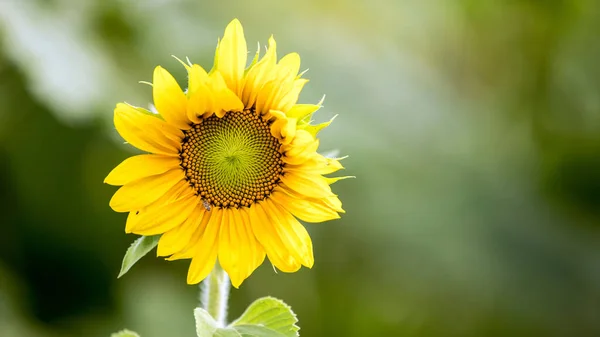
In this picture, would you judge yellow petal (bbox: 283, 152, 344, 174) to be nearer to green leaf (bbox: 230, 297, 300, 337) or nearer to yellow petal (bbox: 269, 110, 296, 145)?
yellow petal (bbox: 269, 110, 296, 145)

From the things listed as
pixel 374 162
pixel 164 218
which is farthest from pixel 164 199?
pixel 374 162

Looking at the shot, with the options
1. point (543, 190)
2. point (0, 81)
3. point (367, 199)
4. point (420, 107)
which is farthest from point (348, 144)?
point (0, 81)

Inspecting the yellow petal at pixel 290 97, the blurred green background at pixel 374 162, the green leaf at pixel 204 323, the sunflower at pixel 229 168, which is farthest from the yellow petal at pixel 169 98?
the blurred green background at pixel 374 162

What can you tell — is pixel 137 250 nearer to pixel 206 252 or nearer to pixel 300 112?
pixel 206 252

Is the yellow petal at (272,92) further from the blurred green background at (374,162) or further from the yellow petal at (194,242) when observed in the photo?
the blurred green background at (374,162)

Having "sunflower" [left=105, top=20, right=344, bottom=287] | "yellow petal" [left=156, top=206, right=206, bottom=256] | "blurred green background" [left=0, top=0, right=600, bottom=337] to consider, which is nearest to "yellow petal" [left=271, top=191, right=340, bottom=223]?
"sunflower" [left=105, top=20, right=344, bottom=287]

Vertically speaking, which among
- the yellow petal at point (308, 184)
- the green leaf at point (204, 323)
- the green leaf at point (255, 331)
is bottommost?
the green leaf at point (255, 331)

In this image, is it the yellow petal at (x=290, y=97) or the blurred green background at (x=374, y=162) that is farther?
the blurred green background at (x=374, y=162)
